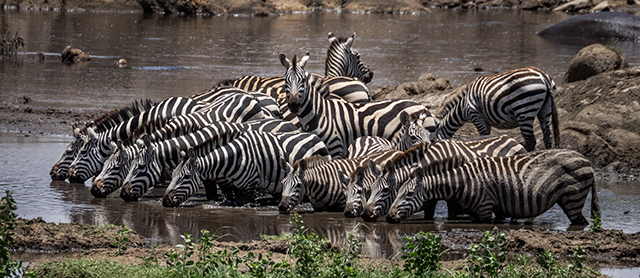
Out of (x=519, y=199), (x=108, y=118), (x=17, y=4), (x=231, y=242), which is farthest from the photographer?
(x=17, y=4)

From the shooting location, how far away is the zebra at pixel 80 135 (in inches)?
435

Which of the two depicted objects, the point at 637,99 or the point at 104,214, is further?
the point at 637,99

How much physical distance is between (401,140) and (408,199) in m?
2.54

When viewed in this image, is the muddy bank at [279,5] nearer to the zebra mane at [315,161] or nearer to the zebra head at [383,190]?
the zebra mane at [315,161]

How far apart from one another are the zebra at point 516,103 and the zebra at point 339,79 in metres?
1.59

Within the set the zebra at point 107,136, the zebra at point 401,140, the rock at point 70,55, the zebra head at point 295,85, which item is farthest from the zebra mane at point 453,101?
the rock at point 70,55

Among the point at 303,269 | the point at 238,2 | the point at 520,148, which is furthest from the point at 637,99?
the point at 238,2

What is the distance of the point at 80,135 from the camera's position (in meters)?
11.4

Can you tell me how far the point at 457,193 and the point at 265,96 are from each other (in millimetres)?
4525

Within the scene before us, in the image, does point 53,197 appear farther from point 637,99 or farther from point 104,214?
point 637,99

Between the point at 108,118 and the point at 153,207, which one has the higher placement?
the point at 108,118

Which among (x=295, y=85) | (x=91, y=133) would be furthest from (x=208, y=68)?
(x=295, y=85)

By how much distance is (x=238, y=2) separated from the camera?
188 feet

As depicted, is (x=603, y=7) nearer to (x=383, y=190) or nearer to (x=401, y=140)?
(x=401, y=140)
